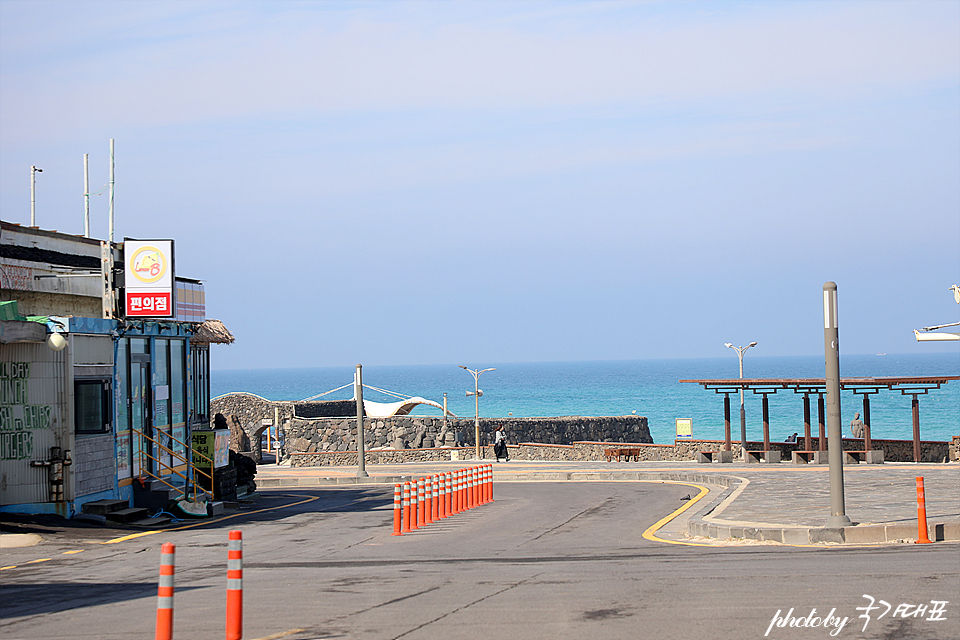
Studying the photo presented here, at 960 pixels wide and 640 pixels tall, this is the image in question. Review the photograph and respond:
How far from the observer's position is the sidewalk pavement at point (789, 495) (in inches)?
585

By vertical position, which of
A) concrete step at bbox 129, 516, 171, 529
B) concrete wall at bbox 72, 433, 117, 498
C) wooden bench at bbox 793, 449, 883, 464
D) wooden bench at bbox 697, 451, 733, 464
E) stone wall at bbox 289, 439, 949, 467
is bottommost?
stone wall at bbox 289, 439, 949, 467

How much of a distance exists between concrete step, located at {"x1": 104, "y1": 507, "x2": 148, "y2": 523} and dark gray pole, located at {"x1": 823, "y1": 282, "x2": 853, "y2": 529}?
14.6 m

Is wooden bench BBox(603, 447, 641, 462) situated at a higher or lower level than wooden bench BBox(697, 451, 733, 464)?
lower

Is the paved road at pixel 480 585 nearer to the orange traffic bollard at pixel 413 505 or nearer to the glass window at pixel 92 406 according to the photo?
the orange traffic bollard at pixel 413 505

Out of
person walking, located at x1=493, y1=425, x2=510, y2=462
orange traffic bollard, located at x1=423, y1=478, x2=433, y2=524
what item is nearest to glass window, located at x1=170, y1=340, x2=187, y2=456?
orange traffic bollard, located at x1=423, y1=478, x2=433, y2=524

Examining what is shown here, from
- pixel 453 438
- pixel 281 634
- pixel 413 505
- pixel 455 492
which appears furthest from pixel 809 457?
pixel 281 634

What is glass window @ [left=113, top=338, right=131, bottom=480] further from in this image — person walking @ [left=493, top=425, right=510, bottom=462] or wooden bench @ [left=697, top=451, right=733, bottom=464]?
person walking @ [left=493, top=425, right=510, bottom=462]

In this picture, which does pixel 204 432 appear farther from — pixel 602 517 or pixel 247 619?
pixel 247 619

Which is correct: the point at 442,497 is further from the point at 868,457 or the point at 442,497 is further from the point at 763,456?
the point at 763,456

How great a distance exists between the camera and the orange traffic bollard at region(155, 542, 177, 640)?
7953 mm

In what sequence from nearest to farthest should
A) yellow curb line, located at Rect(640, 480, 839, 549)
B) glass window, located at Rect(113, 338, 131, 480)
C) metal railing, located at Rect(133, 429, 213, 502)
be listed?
yellow curb line, located at Rect(640, 480, 839, 549) → glass window, located at Rect(113, 338, 131, 480) → metal railing, located at Rect(133, 429, 213, 502)

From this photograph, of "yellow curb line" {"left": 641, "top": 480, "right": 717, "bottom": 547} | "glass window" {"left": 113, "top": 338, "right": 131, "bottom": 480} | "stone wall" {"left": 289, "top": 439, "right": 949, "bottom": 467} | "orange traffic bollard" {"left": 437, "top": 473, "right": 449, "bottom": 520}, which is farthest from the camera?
"stone wall" {"left": 289, "top": 439, "right": 949, "bottom": 467}

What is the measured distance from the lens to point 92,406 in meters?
22.0

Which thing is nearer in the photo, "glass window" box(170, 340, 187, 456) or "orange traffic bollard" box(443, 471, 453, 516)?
"orange traffic bollard" box(443, 471, 453, 516)
